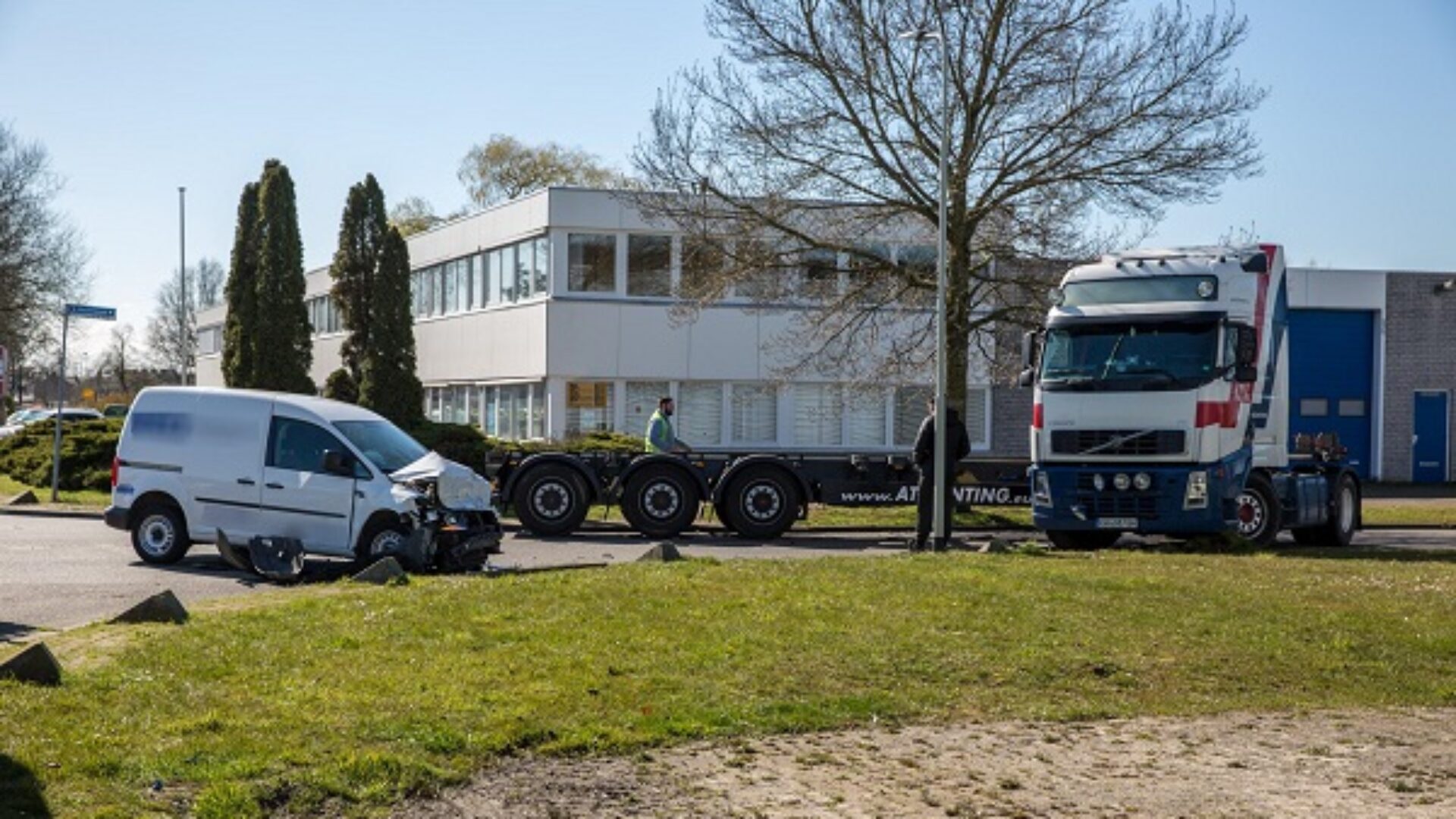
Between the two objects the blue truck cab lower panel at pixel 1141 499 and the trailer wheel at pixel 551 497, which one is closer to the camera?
the blue truck cab lower panel at pixel 1141 499

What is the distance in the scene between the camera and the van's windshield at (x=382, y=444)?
18.5 metres

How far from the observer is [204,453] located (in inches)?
742

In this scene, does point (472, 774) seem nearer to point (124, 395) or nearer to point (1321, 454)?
point (1321, 454)

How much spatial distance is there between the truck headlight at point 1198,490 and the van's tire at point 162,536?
11.7 m

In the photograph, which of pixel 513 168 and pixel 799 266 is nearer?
pixel 799 266

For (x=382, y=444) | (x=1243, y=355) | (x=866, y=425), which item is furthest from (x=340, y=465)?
(x=866, y=425)

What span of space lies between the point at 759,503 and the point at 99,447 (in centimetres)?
1707

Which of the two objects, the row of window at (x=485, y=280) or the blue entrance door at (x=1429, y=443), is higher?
the row of window at (x=485, y=280)

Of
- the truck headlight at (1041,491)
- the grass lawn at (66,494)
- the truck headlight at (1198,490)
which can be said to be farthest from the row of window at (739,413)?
the truck headlight at (1198,490)

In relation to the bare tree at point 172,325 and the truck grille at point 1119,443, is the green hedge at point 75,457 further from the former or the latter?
the bare tree at point 172,325

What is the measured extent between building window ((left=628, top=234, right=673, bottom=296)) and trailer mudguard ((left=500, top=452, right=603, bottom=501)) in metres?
13.9

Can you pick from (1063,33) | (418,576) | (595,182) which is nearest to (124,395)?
(595,182)

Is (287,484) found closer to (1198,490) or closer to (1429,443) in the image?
(1198,490)

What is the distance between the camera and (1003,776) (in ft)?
26.2
